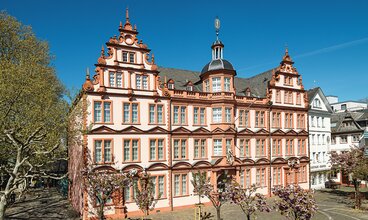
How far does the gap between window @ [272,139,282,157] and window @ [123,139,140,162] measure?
1947cm

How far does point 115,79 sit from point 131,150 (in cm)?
729

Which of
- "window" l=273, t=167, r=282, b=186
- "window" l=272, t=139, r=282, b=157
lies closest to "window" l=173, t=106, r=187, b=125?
"window" l=272, t=139, r=282, b=157


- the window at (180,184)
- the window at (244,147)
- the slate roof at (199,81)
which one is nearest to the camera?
the window at (180,184)

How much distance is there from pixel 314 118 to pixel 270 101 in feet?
37.9

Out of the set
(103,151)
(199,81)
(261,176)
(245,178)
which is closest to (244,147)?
(245,178)

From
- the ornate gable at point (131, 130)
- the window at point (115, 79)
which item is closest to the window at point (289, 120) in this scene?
the ornate gable at point (131, 130)

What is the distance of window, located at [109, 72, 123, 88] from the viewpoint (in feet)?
94.6

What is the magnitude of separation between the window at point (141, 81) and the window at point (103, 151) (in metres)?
6.53

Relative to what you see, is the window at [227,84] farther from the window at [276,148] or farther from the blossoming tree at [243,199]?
the blossoming tree at [243,199]

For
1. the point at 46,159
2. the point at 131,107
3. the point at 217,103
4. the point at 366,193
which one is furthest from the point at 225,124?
the point at 366,193

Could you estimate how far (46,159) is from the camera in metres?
24.3

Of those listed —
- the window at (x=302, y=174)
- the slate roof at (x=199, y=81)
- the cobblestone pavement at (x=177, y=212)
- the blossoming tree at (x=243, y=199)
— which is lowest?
the cobblestone pavement at (x=177, y=212)

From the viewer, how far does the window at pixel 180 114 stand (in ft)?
107

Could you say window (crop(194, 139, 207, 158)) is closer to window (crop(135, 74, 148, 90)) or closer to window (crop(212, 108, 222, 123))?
window (crop(212, 108, 222, 123))
